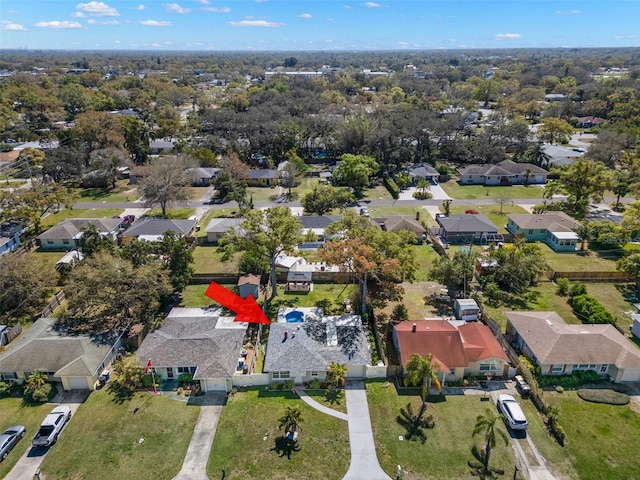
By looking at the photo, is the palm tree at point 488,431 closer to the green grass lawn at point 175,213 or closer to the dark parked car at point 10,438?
the dark parked car at point 10,438

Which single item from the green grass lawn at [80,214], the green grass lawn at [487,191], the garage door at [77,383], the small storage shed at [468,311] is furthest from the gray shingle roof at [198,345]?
the green grass lawn at [487,191]

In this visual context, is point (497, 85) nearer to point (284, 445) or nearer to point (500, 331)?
point (500, 331)

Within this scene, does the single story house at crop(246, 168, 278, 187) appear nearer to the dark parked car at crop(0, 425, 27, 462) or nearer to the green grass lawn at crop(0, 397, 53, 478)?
the green grass lawn at crop(0, 397, 53, 478)

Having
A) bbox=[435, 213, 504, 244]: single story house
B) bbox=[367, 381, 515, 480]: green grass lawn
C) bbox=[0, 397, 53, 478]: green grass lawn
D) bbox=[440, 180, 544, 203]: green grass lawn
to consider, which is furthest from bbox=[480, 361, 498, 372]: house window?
bbox=[440, 180, 544, 203]: green grass lawn

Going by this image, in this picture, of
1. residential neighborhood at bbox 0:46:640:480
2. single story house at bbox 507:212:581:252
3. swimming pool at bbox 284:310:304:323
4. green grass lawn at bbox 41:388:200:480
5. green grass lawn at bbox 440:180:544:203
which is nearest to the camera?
green grass lawn at bbox 41:388:200:480

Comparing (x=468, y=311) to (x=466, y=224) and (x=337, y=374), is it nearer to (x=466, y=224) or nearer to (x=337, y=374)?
(x=337, y=374)

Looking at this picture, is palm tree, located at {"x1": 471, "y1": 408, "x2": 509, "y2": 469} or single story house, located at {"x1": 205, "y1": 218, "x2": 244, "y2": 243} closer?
palm tree, located at {"x1": 471, "y1": 408, "x2": 509, "y2": 469}

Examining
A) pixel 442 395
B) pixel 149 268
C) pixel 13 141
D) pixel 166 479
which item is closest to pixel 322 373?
pixel 442 395
